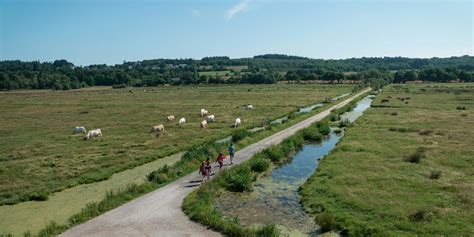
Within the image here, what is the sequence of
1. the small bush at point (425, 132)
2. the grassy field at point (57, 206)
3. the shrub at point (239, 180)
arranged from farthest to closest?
the small bush at point (425, 132) → the shrub at point (239, 180) → the grassy field at point (57, 206)

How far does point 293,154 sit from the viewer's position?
123ft

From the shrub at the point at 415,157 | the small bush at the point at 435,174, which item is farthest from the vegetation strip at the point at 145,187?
the small bush at the point at 435,174

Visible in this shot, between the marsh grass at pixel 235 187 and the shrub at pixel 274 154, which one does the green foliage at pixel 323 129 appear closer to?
the marsh grass at pixel 235 187

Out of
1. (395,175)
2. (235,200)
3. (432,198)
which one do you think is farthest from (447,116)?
(235,200)

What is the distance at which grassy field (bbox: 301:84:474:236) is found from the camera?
60.3 feet

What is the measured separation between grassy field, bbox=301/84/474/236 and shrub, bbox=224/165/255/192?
4.07m

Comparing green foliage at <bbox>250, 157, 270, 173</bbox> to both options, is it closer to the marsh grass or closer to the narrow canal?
the marsh grass

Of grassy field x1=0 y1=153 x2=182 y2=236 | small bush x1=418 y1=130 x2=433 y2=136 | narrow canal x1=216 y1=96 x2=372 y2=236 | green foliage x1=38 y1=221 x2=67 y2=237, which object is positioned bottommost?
narrow canal x1=216 y1=96 x2=372 y2=236

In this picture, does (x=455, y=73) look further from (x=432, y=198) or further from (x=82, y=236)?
(x=82, y=236)

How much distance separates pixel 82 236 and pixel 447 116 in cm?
5932

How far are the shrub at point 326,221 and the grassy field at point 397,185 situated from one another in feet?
0.16

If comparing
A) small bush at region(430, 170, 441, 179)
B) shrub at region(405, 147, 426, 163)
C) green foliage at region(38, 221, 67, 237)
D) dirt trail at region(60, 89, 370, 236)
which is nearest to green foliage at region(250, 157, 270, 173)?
dirt trail at region(60, 89, 370, 236)

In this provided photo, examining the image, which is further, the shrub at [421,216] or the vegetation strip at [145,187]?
the vegetation strip at [145,187]

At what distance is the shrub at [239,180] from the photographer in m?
25.7
